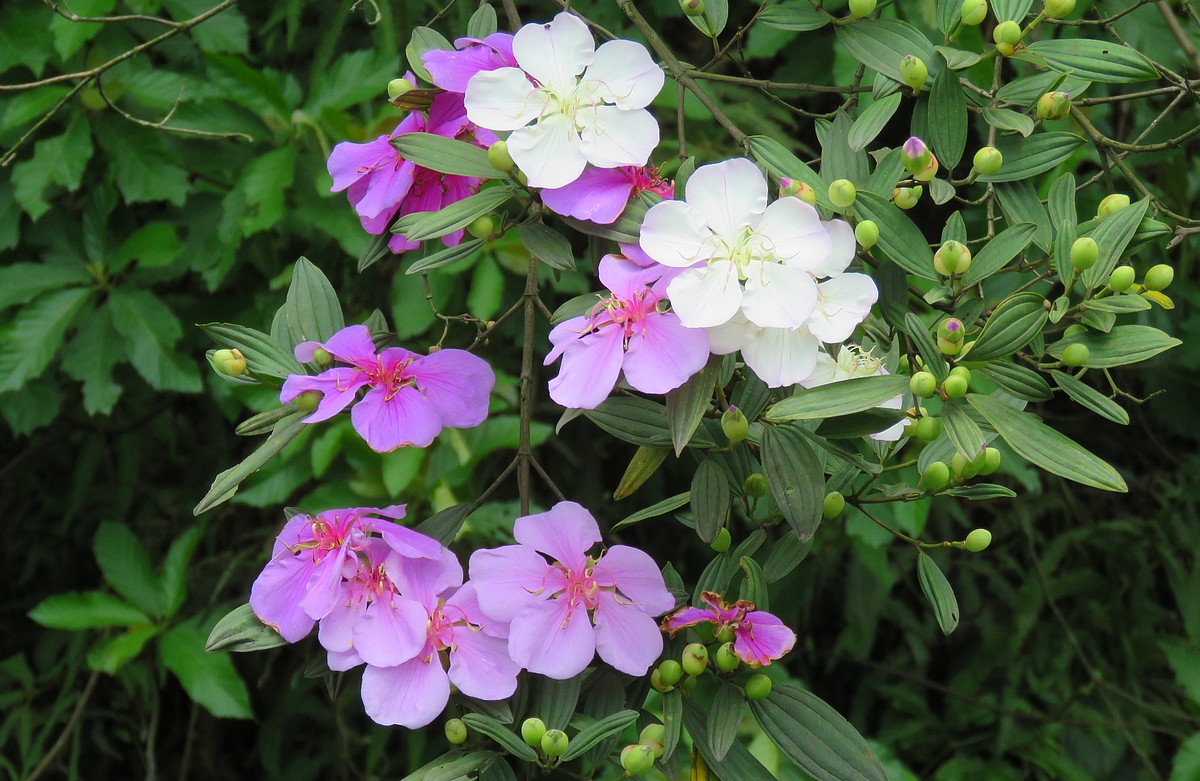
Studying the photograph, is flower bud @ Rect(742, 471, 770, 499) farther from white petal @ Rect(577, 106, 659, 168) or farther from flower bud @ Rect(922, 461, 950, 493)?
white petal @ Rect(577, 106, 659, 168)

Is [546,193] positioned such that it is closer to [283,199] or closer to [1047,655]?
[283,199]

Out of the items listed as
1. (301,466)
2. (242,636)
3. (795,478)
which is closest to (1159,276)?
(795,478)

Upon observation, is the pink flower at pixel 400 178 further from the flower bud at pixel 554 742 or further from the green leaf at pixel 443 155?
the flower bud at pixel 554 742

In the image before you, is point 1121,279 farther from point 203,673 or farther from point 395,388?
point 203,673


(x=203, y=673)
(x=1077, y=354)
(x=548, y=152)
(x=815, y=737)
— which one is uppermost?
(x=548, y=152)

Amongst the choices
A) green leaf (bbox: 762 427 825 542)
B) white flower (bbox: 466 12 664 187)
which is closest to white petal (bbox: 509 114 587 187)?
white flower (bbox: 466 12 664 187)

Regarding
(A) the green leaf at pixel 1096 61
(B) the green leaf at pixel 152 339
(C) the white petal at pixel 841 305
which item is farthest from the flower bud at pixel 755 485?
(B) the green leaf at pixel 152 339

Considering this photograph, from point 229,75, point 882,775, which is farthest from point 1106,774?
point 229,75
